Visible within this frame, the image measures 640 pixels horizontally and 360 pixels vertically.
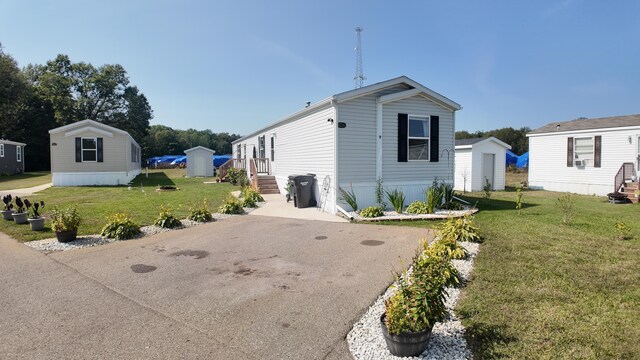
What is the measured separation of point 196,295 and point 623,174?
1770 cm

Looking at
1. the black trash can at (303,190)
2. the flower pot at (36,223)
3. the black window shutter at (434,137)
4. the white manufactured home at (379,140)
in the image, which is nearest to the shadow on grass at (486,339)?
the white manufactured home at (379,140)

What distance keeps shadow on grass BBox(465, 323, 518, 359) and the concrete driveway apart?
3.60ft

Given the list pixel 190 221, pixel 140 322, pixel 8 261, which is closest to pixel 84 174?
pixel 190 221

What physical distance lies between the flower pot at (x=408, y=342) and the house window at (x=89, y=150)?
21.0 m

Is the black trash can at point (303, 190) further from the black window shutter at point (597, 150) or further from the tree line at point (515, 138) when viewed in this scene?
the tree line at point (515, 138)

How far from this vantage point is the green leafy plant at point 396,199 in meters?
9.99

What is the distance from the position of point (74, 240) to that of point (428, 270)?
697 centimetres

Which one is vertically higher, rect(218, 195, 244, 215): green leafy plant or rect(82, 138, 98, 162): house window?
rect(82, 138, 98, 162): house window

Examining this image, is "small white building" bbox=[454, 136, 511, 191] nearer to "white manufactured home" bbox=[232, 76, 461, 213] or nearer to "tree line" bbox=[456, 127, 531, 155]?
"white manufactured home" bbox=[232, 76, 461, 213]

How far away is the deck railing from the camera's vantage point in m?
15.0

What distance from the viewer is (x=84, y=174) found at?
19.3m

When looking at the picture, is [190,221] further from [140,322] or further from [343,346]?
[343,346]

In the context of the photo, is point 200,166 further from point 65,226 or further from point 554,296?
point 554,296

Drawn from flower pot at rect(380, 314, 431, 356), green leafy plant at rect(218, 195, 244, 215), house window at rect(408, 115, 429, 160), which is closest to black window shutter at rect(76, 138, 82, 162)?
green leafy plant at rect(218, 195, 244, 215)
